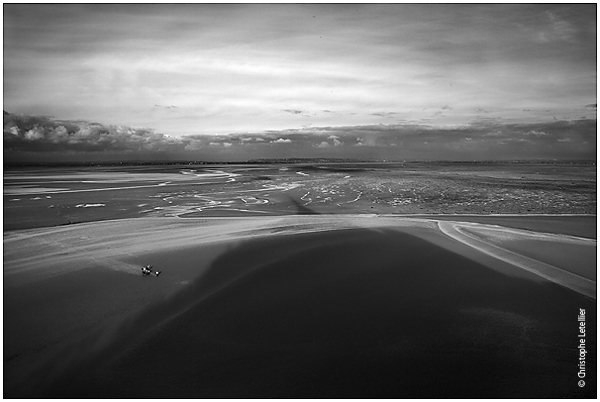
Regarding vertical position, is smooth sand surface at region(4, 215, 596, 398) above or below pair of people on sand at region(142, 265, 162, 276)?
below

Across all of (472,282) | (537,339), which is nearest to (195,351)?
(537,339)

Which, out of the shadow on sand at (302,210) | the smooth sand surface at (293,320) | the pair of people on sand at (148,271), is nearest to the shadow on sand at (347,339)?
the smooth sand surface at (293,320)

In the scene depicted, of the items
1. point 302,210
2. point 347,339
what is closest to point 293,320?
point 347,339

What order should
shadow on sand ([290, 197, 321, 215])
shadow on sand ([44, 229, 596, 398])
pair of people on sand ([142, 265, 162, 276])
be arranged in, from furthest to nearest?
shadow on sand ([290, 197, 321, 215]) < pair of people on sand ([142, 265, 162, 276]) < shadow on sand ([44, 229, 596, 398])

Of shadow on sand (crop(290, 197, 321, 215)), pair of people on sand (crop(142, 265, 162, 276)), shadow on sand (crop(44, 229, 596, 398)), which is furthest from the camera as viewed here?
shadow on sand (crop(290, 197, 321, 215))

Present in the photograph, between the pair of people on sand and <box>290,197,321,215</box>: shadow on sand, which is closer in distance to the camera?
the pair of people on sand

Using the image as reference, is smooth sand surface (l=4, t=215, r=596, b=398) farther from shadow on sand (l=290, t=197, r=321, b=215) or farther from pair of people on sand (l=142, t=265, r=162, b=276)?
shadow on sand (l=290, t=197, r=321, b=215)

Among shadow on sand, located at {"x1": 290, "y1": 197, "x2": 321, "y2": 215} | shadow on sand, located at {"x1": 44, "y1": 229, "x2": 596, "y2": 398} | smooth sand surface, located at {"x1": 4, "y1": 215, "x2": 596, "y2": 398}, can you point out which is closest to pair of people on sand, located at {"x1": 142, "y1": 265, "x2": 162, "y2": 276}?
smooth sand surface, located at {"x1": 4, "y1": 215, "x2": 596, "y2": 398}
